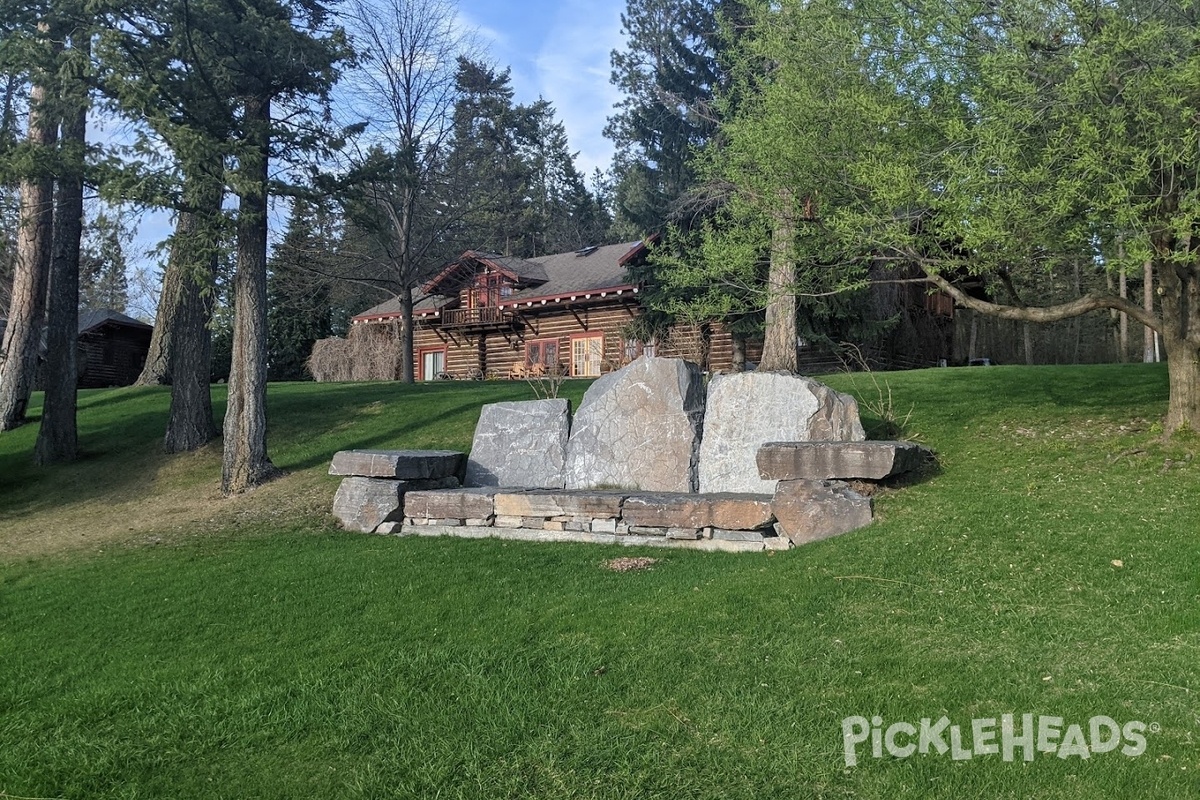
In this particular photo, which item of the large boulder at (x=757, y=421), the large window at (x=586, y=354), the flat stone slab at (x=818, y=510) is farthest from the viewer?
the large window at (x=586, y=354)

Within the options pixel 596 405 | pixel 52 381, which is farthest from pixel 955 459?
pixel 52 381

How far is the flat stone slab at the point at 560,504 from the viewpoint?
839 cm

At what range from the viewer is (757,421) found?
28.9 feet

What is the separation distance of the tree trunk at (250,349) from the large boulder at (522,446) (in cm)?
361

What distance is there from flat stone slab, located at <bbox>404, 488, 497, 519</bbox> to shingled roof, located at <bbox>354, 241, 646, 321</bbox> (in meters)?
17.6

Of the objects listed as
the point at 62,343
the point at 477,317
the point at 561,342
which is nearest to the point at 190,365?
the point at 62,343

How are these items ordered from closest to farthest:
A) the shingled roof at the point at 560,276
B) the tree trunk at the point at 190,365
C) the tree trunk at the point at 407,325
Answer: the tree trunk at the point at 190,365, the tree trunk at the point at 407,325, the shingled roof at the point at 560,276

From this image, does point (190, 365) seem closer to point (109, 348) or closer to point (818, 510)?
point (818, 510)

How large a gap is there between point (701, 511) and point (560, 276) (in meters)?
24.1

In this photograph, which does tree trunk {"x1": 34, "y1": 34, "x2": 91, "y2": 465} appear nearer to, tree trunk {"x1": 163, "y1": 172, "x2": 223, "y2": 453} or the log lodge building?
tree trunk {"x1": 163, "y1": 172, "x2": 223, "y2": 453}

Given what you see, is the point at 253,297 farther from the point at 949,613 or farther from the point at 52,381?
the point at 949,613

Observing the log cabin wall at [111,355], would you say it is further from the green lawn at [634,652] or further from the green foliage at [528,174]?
the green lawn at [634,652]

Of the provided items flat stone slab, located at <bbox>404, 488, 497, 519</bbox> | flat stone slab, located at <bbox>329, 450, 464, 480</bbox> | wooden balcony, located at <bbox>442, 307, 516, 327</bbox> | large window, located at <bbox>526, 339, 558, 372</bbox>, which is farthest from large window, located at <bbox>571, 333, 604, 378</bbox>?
flat stone slab, located at <bbox>404, 488, 497, 519</bbox>

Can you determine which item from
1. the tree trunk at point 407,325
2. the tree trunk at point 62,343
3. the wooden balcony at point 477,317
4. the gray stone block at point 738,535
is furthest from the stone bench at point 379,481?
the wooden balcony at point 477,317
